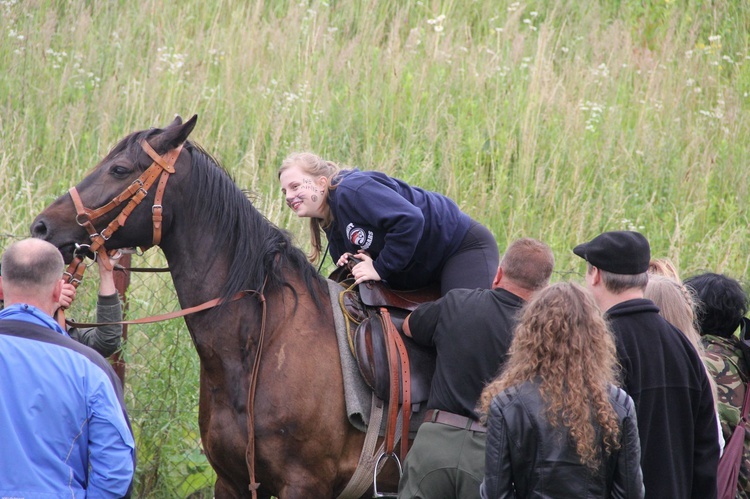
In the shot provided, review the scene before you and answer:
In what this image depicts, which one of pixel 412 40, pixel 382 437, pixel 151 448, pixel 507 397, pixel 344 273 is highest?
pixel 412 40

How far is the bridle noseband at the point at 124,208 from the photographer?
3.59 m

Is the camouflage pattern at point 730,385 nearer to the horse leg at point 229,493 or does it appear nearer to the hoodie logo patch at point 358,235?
the hoodie logo patch at point 358,235

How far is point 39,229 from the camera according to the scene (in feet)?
11.8

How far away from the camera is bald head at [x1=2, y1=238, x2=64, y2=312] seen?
2744 mm

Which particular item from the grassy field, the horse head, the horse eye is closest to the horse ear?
the horse head

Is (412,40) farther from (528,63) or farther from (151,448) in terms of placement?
(151,448)

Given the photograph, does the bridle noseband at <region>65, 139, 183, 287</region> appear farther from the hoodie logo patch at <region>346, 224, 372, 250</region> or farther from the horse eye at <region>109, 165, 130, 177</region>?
the hoodie logo patch at <region>346, 224, 372, 250</region>

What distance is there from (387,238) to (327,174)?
0.53 metres

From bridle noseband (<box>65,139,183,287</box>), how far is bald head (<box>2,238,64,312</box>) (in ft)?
2.63

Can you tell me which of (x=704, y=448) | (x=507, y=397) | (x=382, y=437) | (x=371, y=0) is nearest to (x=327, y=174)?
(x=382, y=437)

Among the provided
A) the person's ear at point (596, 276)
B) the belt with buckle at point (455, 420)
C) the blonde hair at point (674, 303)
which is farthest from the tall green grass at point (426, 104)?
the person's ear at point (596, 276)

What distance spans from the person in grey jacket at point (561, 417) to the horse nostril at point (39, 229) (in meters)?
2.10

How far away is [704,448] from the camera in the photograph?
3258 millimetres

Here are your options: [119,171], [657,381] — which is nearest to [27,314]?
[119,171]
